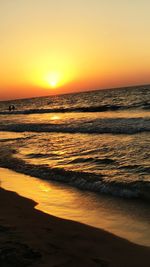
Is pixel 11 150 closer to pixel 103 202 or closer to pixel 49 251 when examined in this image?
pixel 103 202

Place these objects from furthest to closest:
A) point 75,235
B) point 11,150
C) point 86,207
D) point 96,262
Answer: point 11,150, point 86,207, point 75,235, point 96,262

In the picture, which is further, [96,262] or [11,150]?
[11,150]

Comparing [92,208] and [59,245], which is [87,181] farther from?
[59,245]

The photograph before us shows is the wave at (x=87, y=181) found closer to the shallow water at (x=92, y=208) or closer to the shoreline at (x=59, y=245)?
the shallow water at (x=92, y=208)

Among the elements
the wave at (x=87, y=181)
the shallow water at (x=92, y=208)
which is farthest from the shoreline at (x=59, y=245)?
the wave at (x=87, y=181)

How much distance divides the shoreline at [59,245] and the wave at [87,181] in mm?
2132

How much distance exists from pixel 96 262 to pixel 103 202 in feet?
10.0

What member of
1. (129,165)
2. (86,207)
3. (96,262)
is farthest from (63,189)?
(96,262)

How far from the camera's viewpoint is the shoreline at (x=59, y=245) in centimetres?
459

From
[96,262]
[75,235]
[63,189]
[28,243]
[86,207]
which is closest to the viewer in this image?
[96,262]

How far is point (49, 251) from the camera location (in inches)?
194

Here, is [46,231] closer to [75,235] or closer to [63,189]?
[75,235]

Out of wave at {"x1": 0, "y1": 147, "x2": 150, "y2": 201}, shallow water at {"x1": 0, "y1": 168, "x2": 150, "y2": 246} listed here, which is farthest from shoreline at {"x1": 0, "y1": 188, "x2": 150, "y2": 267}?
wave at {"x1": 0, "y1": 147, "x2": 150, "y2": 201}

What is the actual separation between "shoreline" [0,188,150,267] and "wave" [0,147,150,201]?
2132mm
